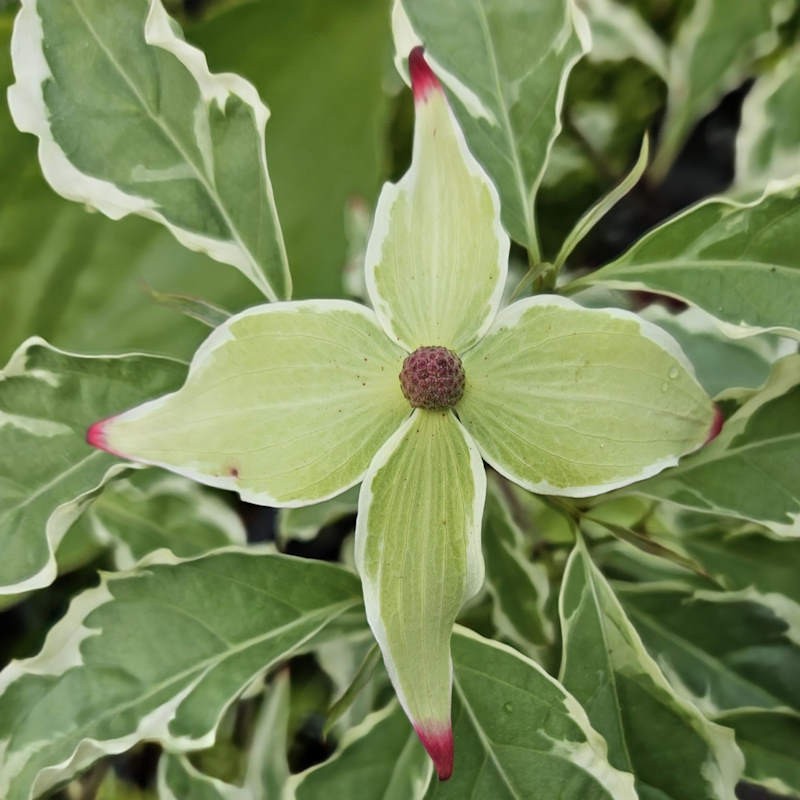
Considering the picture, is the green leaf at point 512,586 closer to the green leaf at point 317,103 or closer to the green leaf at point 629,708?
the green leaf at point 629,708

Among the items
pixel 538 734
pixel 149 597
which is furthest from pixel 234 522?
pixel 538 734

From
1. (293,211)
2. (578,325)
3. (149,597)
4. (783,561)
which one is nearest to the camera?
(578,325)

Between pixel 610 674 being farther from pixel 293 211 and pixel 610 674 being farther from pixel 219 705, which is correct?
pixel 293 211

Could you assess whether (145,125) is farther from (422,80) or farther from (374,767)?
(374,767)

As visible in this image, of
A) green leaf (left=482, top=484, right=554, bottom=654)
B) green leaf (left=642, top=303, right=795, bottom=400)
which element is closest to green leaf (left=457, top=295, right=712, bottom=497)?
green leaf (left=482, top=484, right=554, bottom=654)

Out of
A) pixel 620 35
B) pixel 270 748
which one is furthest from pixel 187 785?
pixel 620 35

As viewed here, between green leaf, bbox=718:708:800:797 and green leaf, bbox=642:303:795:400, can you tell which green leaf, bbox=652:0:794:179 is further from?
green leaf, bbox=718:708:800:797

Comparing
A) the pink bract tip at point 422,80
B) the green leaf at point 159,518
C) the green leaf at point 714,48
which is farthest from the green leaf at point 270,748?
the green leaf at point 714,48
